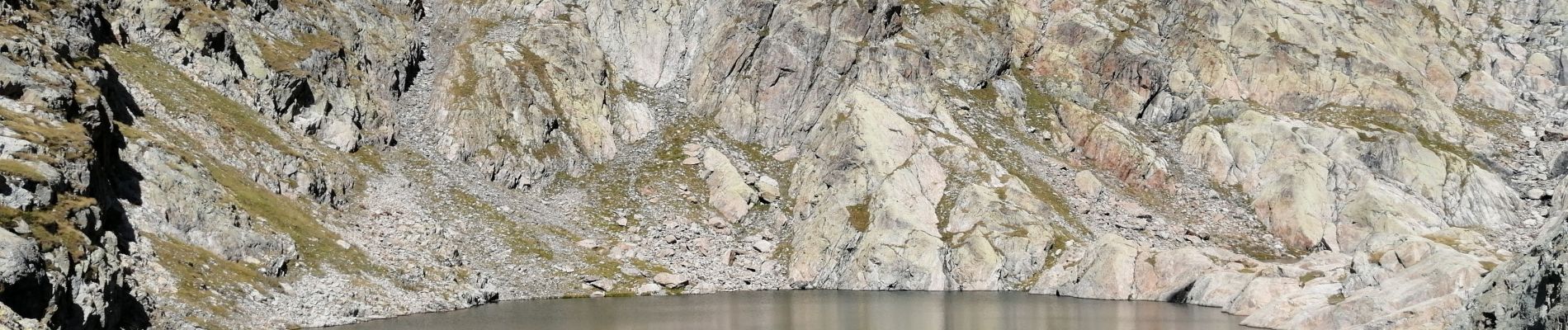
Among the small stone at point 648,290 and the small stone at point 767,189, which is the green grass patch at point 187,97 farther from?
the small stone at point 767,189

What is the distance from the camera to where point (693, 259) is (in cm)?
11538

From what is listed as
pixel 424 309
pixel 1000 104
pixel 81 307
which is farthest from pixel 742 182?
pixel 81 307

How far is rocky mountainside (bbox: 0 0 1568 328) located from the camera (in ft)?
251

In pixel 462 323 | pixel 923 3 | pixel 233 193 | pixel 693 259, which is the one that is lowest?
pixel 693 259

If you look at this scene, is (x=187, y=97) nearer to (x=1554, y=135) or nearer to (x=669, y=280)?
(x=669, y=280)

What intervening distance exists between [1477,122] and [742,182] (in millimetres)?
104956

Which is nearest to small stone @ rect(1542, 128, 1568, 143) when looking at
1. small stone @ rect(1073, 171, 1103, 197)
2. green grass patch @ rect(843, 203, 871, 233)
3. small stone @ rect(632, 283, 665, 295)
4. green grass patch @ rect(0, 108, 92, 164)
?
small stone @ rect(1073, 171, 1103, 197)

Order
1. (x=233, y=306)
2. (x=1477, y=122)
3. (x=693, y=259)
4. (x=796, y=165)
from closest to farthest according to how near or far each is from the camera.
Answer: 1. (x=233, y=306)
2. (x=693, y=259)
3. (x=796, y=165)
4. (x=1477, y=122)

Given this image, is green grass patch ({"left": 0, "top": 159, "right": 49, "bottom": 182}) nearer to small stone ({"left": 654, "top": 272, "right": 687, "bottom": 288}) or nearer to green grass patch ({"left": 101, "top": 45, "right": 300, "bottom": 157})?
green grass patch ({"left": 101, "top": 45, "right": 300, "bottom": 157})

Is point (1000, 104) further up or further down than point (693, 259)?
further up

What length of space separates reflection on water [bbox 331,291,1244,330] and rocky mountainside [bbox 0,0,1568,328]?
4824 millimetres

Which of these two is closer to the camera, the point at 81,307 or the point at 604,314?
the point at 81,307

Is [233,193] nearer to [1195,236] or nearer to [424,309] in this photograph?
[424,309]

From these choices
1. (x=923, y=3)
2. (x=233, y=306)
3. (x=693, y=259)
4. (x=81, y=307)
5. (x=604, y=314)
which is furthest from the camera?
(x=923, y=3)
